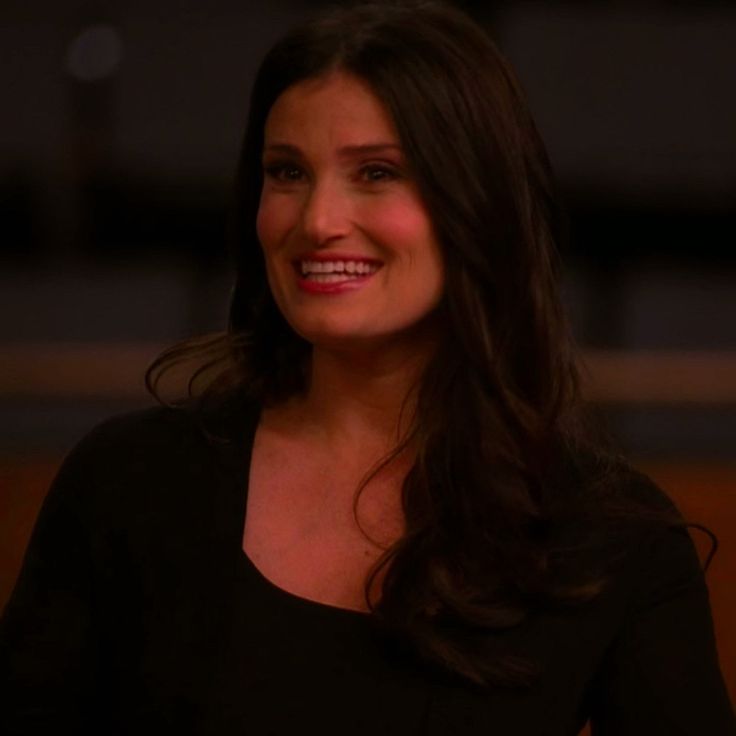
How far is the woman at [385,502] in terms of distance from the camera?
1.34 meters

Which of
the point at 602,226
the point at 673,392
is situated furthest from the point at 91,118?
the point at 673,392

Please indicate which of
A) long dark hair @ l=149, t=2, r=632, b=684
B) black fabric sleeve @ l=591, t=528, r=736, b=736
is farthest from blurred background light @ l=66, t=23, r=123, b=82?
black fabric sleeve @ l=591, t=528, r=736, b=736

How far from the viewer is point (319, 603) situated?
53.8 inches

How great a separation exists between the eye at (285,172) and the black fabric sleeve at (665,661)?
14.9 inches

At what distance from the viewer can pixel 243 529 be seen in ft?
4.64

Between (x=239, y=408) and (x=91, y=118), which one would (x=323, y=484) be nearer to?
(x=239, y=408)

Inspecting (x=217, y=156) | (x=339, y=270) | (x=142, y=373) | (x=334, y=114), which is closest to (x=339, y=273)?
(x=339, y=270)

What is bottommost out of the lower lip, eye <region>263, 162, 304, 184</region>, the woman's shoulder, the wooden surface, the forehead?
the wooden surface

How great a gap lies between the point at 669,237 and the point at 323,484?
2.52m

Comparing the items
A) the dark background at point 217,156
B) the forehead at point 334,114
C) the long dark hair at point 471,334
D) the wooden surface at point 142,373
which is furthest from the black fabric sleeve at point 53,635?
the dark background at point 217,156

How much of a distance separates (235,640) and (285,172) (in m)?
0.35

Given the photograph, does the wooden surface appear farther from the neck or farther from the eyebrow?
the eyebrow

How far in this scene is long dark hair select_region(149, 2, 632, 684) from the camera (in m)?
1.34

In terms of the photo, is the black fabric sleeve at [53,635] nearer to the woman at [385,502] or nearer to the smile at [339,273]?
the woman at [385,502]
